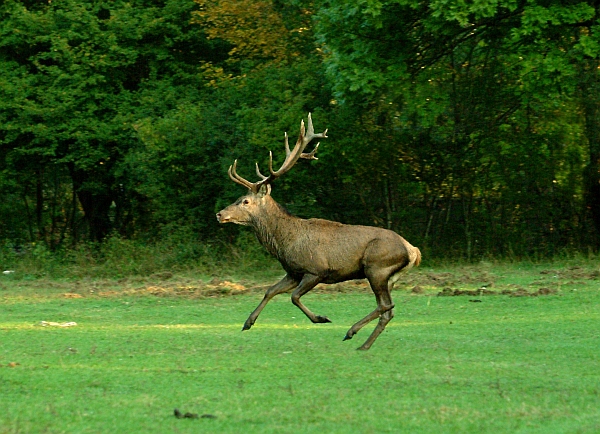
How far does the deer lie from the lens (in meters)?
11.9

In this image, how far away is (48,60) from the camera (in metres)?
27.0

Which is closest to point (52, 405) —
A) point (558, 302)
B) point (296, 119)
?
point (558, 302)

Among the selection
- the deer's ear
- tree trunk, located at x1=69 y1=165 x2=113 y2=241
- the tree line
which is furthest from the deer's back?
tree trunk, located at x1=69 y1=165 x2=113 y2=241

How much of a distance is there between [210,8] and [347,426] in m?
20.1

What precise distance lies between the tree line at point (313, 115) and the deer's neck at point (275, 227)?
8.45 meters

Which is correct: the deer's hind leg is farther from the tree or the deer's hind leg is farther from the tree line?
the tree

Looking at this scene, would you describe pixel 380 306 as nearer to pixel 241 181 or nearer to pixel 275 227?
pixel 275 227

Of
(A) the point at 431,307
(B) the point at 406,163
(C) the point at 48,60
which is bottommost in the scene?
(A) the point at 431,307

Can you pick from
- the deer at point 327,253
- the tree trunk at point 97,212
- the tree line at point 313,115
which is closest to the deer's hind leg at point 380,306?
the deer at point 327,253

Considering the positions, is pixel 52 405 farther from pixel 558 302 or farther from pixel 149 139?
pixel 149 139

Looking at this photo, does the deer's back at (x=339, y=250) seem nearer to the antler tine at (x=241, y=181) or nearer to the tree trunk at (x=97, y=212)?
the antler tine at (x=241, y=181)

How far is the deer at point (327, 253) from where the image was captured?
11922 millimetres

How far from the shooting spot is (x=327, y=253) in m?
12.4

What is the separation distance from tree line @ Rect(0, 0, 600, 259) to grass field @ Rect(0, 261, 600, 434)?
20.2 feet
